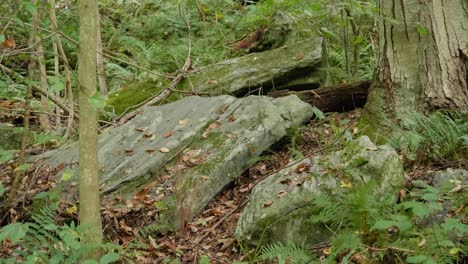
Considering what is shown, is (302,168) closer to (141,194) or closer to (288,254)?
(288,254)

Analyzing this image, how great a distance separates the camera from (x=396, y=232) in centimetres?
370

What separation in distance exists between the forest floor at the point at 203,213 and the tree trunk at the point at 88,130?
46 cm

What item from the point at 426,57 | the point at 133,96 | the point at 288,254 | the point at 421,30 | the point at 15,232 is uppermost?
the point at 421,30

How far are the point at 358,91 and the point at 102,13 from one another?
8.91 metres

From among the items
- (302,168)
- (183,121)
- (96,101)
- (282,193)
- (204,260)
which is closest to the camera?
(96,101)

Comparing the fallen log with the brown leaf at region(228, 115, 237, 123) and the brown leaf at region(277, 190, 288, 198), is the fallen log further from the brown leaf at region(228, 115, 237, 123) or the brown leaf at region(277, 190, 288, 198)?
the brown leaf at region(277, 190, 288, 198)

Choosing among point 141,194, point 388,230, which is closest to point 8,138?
point 141,194

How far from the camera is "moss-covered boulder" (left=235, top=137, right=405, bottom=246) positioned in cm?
408

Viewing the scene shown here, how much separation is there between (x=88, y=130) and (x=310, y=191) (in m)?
1.89

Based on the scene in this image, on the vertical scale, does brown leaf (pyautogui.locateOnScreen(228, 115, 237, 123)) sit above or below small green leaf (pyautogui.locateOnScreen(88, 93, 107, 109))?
below

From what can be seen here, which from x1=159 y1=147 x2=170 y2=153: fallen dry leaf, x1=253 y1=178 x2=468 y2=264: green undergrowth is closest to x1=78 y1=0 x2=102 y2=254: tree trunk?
x1=253 y1=178 x2=468 y2=264: green undergrowth

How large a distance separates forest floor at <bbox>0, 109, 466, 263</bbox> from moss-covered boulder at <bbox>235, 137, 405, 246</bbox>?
0.53 ft

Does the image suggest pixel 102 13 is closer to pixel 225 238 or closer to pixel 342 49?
pixel 342 49

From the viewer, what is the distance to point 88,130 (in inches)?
150
